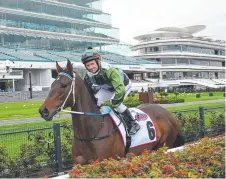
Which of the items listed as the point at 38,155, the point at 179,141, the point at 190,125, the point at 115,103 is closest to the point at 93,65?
the point at 115,103

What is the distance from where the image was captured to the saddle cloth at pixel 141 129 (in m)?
6.80

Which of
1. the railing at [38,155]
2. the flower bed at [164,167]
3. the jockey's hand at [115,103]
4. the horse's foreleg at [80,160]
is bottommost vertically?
the railing at [38,155]

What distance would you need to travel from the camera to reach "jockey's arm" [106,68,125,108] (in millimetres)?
6523

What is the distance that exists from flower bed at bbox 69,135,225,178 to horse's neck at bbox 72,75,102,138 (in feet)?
4.10

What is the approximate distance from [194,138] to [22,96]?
1448 inches

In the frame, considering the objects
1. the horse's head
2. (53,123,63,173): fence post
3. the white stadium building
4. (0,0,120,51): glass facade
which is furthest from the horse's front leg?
(0,0,120,51): glass facade

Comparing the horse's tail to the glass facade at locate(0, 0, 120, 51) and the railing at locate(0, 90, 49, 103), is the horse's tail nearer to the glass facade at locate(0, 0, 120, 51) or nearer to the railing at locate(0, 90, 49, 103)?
the railing at locate(0, 90, 49, 103)

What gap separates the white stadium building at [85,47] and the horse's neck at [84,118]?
47947mm

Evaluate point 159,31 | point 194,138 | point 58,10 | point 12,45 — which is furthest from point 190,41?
point 194,138

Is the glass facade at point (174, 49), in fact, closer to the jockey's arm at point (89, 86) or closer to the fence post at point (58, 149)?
the fence post at point (58, 149)

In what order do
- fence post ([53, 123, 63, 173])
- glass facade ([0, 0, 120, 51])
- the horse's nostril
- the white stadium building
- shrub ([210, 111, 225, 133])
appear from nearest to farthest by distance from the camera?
the horse's nostril → fence post ([53, 123, 63, 173]) → shrub ([210, 111, 225, 133]) → the white stadium building → glass facade ([0, 0, 120, 51])

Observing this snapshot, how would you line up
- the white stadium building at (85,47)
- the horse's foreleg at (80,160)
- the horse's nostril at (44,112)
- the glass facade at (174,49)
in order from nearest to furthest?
the horse's nostril at (44,112)
the horse's foreleg at (80,160)
the white stadium building at (85,47)
the glass facade at (174,49)

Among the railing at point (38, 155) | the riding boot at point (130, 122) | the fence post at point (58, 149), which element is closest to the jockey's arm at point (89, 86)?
the riding boot at point (130, 122)

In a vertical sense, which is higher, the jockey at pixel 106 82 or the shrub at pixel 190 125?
the jockey at pixel 106 82
